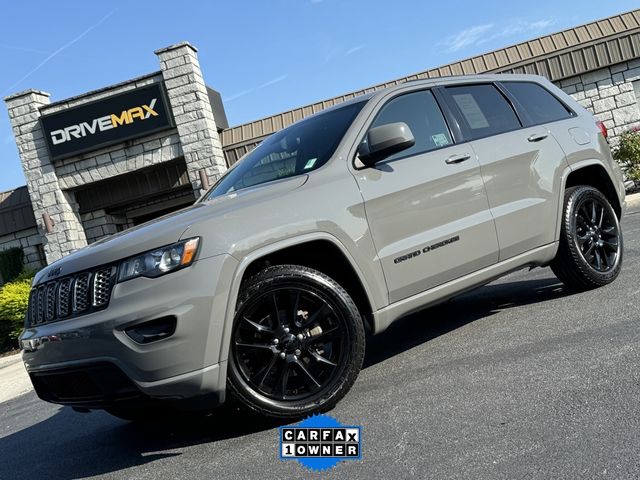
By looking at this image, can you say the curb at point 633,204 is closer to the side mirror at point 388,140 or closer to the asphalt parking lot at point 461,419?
the asphalt parking lot at point 461,419

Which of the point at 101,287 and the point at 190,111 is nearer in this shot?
the point at 101,287

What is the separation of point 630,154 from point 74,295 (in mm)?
11986

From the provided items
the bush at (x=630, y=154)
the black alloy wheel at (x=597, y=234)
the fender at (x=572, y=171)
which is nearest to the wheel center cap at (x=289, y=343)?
the fender at (x=572, y=171)

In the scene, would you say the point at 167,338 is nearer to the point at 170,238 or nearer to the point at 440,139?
the point at 170,238

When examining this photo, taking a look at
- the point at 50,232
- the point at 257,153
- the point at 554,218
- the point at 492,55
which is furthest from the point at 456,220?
the point at 50,232

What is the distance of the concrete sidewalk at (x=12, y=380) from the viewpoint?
707cm

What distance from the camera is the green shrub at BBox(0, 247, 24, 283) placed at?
14.5 metres

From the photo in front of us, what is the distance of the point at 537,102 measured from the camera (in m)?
Answer: 4.99

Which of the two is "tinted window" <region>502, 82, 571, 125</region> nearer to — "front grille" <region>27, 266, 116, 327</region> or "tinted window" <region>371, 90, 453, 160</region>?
"tinted window" <region>371, 90, 453, 160</region>

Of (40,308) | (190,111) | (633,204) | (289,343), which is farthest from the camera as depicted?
(190,111)

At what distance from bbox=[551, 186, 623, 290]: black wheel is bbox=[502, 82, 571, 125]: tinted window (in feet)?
2.10

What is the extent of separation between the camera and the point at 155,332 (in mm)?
2885

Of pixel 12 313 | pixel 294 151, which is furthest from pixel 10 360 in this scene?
pixel 294 151

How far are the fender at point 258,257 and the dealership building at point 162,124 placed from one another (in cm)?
1048
